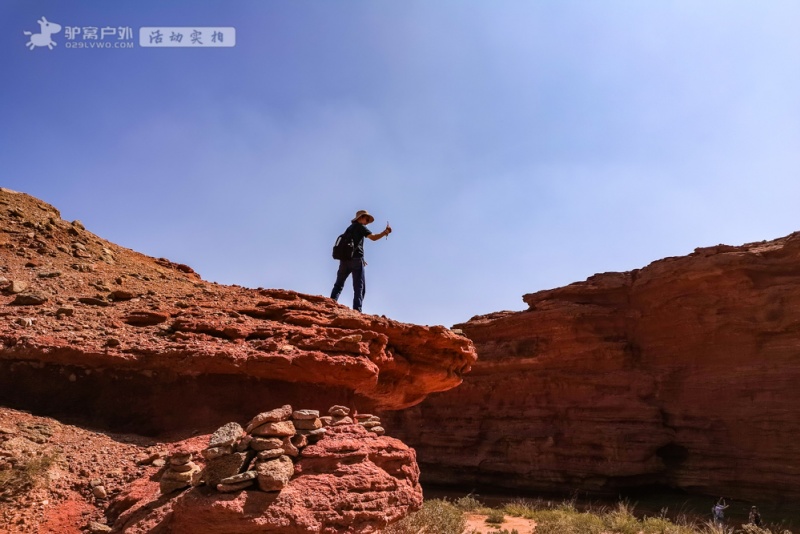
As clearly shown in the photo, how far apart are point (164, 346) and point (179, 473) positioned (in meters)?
2.00

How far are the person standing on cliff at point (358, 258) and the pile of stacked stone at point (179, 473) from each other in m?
5.08

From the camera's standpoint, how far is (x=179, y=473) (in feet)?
15.9

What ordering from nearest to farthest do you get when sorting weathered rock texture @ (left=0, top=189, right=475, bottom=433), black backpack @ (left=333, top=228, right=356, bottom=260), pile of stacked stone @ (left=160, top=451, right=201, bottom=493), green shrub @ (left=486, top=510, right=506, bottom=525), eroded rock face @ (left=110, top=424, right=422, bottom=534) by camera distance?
eroded rock face @ (left=110, top=424, right=422, bottom=534) < pile of stacked stone @ (left=160, top=451, right=201, bottom=493) < weathered rock texture @ (left=0, top=189, right=475, bottom=433) < black backpack @ (left=333, top=228, right=356, bottom=260) < green shrub @ (left=486, top=510, right=506, bottom=525)

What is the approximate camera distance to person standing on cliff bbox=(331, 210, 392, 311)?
9797 millimetres

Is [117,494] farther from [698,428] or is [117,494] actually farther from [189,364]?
[698,428]

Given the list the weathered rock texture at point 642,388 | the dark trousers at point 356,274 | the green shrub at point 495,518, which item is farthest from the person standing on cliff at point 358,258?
the weathered rock texture at point 642,388

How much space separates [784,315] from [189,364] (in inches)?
765

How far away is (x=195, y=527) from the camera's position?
162 inches

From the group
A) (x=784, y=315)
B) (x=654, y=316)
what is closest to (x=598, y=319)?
(x=654, y=316)

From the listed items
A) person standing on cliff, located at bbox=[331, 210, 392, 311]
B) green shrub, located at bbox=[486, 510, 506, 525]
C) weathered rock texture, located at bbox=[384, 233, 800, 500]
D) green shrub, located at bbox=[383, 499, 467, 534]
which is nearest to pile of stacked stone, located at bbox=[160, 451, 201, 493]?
green shrub, located at bbox=[383, 499, 467, 534]

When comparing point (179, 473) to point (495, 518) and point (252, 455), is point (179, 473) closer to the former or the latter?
point (252, 455)

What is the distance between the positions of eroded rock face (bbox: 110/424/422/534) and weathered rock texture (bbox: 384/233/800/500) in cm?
1679

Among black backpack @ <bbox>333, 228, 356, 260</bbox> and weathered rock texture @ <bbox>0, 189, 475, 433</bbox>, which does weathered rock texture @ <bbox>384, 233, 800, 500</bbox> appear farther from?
black backpack @ <bbox>333, 228, 356, 260</bbox>

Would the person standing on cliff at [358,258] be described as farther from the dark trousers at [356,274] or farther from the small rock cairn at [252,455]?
the small rock cairn at [252,455]
